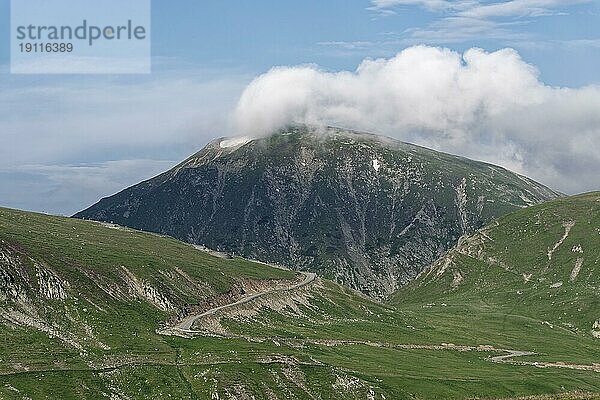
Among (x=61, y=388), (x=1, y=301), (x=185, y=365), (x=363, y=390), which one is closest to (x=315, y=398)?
(x=363, y=390)

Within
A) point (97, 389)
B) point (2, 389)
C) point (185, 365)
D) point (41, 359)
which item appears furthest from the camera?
point (185, 365)

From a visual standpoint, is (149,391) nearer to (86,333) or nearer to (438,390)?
(86,333)

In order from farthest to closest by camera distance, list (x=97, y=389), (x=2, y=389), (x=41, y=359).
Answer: (x=41, y=359)
(x=97, y=389)
(x=2, y=389)

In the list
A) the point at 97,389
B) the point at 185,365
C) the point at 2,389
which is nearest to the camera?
the point at 2,389

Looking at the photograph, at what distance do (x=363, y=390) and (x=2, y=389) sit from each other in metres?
72.3

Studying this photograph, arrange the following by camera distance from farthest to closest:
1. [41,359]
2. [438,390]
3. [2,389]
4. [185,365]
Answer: [438,390] < [185,365] < [41,359] < [2,389]

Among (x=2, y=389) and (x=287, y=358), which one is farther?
(x=287, y=358)

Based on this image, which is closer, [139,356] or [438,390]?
[139,356]

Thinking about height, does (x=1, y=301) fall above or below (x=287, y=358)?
above

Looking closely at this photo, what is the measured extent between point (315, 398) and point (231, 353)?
28.4m

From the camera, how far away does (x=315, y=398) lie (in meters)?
160

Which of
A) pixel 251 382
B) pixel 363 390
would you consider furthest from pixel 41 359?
pixel 363 390

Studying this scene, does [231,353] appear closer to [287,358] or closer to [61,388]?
[287,358]

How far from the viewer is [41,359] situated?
15488cm
